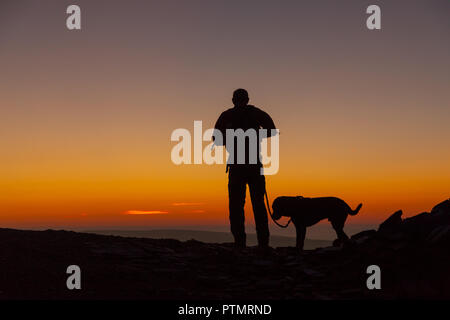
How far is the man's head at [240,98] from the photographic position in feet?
47.3

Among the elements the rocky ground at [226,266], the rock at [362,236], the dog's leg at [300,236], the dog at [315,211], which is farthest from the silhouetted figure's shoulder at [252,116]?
the rock at [362,236]

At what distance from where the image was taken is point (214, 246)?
14891 millimetres

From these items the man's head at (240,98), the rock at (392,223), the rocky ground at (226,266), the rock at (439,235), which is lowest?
the rocky ground at (226,266)

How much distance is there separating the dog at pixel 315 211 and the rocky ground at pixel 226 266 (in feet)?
1.96

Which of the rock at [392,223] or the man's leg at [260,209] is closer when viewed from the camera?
the rock at [392,223]

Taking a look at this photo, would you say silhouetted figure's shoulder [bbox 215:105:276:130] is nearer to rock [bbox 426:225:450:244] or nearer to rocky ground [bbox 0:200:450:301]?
rocky ground [bbox 0:200:450:301]

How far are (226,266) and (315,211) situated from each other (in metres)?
2.99

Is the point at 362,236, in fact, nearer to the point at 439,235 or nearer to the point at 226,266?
the point at 439,235

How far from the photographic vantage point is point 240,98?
14430 millimetres

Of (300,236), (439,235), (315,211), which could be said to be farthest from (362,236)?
(439,235)

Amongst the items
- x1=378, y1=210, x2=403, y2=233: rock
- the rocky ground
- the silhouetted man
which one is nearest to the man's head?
the silhouetted man

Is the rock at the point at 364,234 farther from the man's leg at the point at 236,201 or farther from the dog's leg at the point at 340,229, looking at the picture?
the man's leg at the point at 236,201

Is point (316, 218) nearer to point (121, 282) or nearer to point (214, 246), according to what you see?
point (214, 246)
